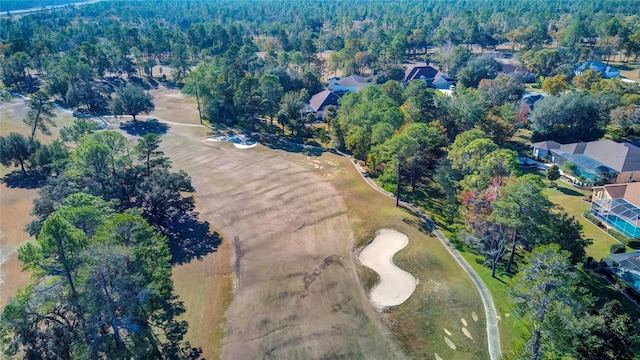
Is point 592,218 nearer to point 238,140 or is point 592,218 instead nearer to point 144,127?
point 238,140

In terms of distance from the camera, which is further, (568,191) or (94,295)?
(568,191)

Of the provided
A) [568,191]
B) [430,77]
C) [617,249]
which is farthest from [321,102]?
[617,249]

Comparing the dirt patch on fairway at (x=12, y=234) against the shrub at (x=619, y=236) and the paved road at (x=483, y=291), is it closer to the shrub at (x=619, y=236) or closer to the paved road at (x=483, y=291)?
the paved road at (x=483, y=291)

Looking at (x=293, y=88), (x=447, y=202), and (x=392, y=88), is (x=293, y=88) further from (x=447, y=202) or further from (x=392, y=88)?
(x=447, y=202)

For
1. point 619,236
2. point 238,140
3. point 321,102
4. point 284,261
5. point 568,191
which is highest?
point 321,102

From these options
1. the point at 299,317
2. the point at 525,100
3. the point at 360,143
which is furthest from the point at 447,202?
the point at 525,100

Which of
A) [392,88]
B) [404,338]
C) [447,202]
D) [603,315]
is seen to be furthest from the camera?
[392,88]
